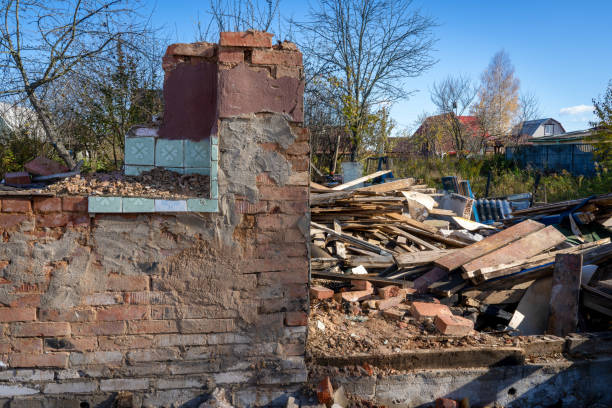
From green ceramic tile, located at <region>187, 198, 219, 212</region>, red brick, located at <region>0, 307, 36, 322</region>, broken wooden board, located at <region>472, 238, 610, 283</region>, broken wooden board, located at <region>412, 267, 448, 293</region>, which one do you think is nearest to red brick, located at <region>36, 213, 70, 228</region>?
red brick, located at <region>0, 307, 36, 322</region>

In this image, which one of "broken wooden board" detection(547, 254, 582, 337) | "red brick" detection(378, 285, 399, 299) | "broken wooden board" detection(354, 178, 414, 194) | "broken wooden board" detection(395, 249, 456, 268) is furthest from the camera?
"broken wooden board" detection(354, 178, 414, 194)

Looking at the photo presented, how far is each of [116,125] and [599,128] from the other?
13.3m

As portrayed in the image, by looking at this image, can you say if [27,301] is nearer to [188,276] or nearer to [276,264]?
[188,276]

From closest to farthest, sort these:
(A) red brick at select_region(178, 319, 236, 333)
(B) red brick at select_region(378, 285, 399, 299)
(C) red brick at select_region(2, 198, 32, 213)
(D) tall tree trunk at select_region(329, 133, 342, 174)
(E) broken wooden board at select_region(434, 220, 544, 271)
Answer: (C) red brick at select_region(2, 198, 32, 213) → (A) red brick at select_region(178, 319, 236, 333) → (B) red brick at select_region(378, 285, 399, 299) → (E) broken wooden board at select_region(434, 220, 544, 271) → (D) tall tree trunk at select_region(329, 133, 342, 174)

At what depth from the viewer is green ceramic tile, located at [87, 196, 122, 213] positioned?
2.66 m

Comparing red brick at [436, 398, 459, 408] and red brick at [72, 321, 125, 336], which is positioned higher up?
red brick at [72, 321, 125, 336]

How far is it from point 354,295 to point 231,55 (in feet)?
8.09

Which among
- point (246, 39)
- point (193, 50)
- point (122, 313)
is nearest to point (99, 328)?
point (122, 313)

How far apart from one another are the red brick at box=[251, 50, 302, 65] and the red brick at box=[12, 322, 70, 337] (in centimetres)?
207

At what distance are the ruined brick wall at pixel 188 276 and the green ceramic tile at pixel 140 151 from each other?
19 cm

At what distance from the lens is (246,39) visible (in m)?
2.77

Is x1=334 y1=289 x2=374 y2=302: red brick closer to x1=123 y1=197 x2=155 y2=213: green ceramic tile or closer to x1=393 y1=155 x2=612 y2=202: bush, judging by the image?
x1=123 y1=197 x2=155 y2=213: green ceramic tile

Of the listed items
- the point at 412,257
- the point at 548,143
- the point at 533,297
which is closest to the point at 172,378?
the point at 412,257

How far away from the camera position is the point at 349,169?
1057 cm
